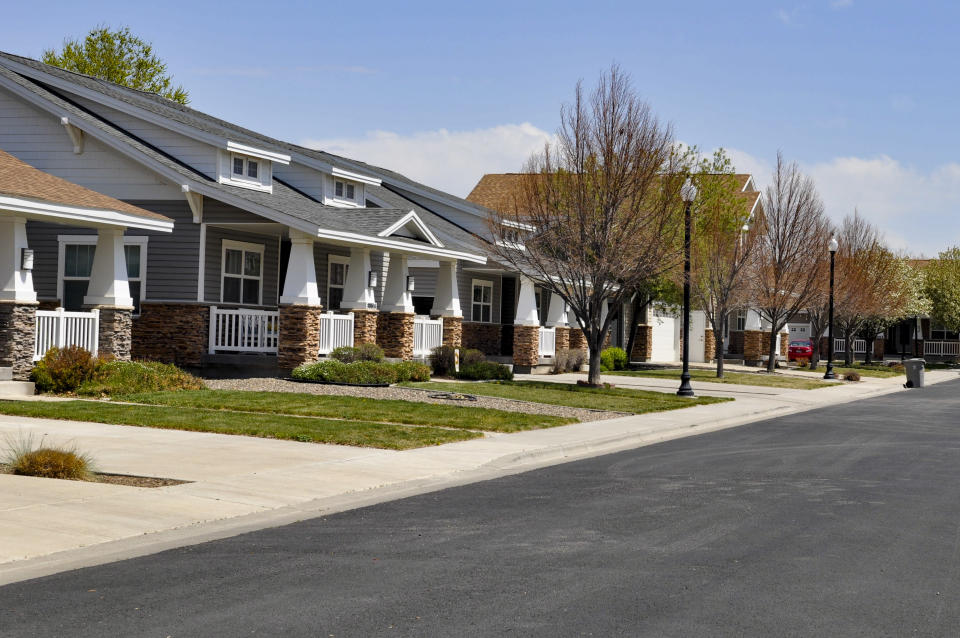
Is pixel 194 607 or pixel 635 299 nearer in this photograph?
pixel 194 607

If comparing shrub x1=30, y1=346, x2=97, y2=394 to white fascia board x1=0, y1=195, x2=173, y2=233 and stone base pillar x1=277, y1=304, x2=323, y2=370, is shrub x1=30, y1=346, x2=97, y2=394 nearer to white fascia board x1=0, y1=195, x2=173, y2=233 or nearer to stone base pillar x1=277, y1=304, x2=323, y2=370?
white fascia board x1=0, y1=195, x2=173, y2=233

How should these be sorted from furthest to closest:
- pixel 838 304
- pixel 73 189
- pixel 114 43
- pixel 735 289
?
pixel 114 43 → pixel 838 304 → pixel 735 289 → pixel 73 189

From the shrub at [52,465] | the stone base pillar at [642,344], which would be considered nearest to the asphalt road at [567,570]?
the shrub at [52,465]

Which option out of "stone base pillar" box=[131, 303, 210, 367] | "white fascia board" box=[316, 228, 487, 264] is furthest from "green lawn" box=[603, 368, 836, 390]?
"stone base pillar" box=[131, 303, 210, 367]

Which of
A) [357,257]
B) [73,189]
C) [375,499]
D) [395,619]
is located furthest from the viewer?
[357,257]

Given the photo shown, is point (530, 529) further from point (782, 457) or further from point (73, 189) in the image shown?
point (73, 189)

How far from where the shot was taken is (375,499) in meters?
11.5

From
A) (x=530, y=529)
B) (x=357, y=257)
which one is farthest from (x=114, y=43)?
(x=530, y=529)

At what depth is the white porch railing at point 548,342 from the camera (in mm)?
36759

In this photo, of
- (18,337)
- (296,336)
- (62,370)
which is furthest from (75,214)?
(296,336)

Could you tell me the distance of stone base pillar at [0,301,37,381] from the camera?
20.6 metres

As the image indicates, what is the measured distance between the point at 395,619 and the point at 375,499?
492 cm

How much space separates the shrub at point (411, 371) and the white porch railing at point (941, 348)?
5548 centimetres

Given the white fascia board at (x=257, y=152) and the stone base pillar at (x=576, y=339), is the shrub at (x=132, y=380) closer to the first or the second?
the white fascia board at (x=257, y=152)
